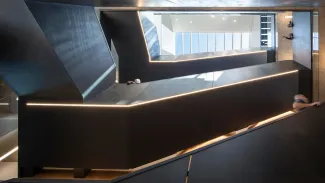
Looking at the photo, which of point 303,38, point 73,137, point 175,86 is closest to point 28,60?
point 73,137

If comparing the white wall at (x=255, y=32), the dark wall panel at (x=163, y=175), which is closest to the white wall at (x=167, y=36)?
the white wall at (x=255, y=32)

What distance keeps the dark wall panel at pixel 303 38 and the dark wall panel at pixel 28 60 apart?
6703 millimetres

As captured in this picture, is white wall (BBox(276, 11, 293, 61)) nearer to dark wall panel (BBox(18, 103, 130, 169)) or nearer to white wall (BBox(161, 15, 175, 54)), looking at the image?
white wall (BBox(161, 15, 175, 54))

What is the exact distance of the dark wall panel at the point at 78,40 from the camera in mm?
5145

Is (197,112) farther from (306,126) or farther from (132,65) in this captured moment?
(132,65)

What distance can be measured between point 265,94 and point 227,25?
14.3 metres

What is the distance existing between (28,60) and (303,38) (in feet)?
25.8

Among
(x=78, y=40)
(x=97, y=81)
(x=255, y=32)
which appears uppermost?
(x=255, y=32)

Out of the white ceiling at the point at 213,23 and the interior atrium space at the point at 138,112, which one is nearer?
the interior atrium space at the point at 138,112

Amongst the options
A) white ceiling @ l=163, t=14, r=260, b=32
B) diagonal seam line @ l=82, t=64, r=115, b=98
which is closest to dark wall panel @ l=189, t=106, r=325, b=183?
diagonal seam line @ l=82, t=64, r=115, b=98

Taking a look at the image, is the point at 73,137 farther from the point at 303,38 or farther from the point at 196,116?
the point at 303,38

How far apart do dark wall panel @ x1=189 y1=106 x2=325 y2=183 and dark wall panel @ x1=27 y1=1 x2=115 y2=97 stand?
3.07 meters

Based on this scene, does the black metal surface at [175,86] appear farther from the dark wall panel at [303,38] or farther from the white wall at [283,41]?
the white wall at [283,41]

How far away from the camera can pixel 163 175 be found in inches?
93.0
